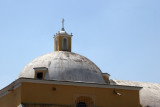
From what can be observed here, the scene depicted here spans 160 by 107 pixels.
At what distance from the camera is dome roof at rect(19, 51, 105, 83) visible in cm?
2623

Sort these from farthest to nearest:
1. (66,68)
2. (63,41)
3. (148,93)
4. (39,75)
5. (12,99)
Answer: (148,93) < (63,41) < (66,68) < (39,75) < (12,99)

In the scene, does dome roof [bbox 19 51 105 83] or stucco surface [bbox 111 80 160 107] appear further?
stucco surface [bbox 111 80 160 107]

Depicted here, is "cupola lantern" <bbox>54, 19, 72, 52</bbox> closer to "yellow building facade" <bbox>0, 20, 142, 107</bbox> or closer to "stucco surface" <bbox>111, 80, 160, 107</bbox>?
"yellow building facade" <bbox>0, 20, 142, 107</bbox>

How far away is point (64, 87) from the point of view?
25.1 m

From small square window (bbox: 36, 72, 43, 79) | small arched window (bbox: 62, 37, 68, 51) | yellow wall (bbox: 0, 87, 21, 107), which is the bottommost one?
yellow wall (bbox: 0, 87, 21, 107)

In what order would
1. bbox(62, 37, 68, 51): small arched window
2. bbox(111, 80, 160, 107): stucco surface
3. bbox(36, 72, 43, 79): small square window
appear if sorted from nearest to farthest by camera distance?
bbox(36, 72, 43, 79): small square window, bbox(62, 37, 68, 51): small arched window, bbox(111, 80, 160, 107): stucco surface

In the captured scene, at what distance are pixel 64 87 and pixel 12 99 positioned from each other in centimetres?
326

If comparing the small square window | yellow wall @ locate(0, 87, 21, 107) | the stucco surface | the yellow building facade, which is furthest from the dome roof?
the stucco surface

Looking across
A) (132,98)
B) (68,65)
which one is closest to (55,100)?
(68,65)

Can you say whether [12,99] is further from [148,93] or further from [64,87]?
[148,93]

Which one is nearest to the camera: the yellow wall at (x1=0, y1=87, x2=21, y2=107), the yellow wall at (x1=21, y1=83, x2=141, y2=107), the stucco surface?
the yellow wall at (x1=21, y1=83, x2=141, y2=107)

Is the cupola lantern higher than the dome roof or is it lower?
higher

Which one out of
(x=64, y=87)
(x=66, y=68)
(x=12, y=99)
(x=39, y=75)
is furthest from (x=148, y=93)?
(x=12, y=99)

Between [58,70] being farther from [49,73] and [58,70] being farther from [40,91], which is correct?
[40,91]
